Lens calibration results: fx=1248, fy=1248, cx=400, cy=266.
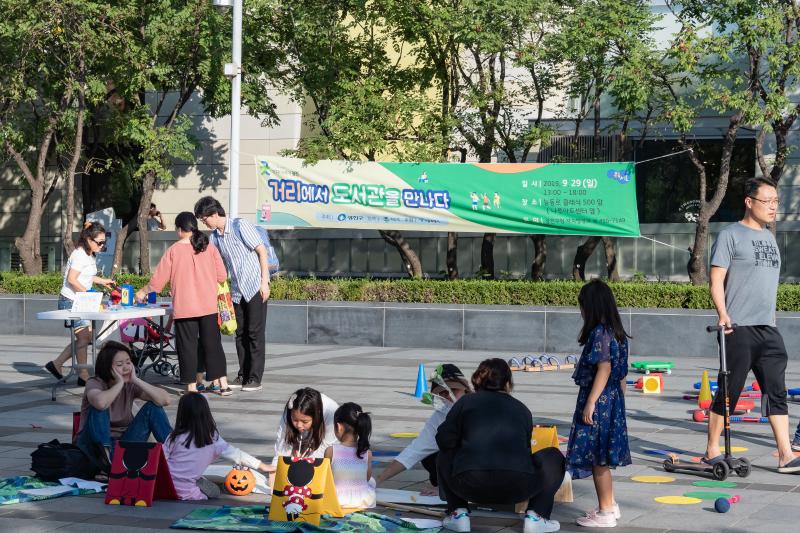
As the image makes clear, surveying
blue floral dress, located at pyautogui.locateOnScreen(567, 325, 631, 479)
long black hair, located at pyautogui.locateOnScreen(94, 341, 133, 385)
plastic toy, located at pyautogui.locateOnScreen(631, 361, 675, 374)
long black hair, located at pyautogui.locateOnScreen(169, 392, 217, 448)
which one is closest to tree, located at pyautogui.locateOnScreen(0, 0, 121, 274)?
plastic toy, located at pyautogui.locateOnScreen(631, 361, 675, 374)

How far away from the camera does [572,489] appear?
795cm

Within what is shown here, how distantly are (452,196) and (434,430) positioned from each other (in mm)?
12123

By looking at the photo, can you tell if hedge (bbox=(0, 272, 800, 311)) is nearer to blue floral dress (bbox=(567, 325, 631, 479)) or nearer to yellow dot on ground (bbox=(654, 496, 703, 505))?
yellow dot on ground (bbox=(654, 496, 703, 505))

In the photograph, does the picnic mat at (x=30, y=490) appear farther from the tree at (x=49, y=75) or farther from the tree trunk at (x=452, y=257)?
the tree trunk at (x=452, y=257)

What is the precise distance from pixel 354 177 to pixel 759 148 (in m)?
6.39

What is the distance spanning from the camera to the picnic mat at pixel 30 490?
755 cm

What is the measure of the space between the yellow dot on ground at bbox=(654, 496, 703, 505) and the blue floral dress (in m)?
0.64

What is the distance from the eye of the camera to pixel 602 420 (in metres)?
7.15

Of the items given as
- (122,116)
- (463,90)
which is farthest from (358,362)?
(122,116)

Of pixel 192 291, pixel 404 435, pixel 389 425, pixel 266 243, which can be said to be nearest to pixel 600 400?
pixel 404 435

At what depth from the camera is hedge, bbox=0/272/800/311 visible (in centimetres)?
1781

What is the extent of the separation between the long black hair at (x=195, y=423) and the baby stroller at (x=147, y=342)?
6360 millimetres

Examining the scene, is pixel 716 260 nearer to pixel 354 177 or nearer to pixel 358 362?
pixel 358 362

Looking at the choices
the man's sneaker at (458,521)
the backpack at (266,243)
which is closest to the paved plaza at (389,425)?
the man's sneaker at (458,521)
